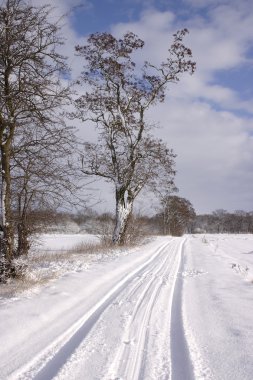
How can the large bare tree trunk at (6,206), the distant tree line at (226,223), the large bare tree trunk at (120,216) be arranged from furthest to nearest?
1. the distant tree line at (226,223)
2. the large bare tree trunk at (120,216)
3. the large bare tree trunk at (6,206)

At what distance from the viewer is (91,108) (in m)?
23.2

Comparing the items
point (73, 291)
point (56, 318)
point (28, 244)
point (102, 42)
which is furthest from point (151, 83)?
point (56, 318)

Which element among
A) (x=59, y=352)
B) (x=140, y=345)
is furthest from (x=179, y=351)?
(x=59, y=352)

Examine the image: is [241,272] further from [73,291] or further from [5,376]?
[5,376]

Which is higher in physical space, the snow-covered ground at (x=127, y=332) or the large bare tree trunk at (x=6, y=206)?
the large bare tree trunk at (x=6, y=206)

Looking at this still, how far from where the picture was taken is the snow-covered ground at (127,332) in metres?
3.99

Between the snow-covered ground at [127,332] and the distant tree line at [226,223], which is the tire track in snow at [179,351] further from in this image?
the distant tree line at [226,223]

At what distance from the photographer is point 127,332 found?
17.4 ft

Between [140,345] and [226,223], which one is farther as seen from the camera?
[226,223]

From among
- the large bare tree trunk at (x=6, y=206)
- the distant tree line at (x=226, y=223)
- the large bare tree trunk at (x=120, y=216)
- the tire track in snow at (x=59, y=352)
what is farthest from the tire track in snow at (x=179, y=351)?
the distant tree line at (x=226, y=223)

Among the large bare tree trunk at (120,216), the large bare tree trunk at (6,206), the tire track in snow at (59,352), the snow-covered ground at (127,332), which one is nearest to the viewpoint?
the tire track in snow at (59,352)

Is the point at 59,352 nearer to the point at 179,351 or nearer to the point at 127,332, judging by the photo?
the point at 127,332

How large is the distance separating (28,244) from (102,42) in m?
12.4

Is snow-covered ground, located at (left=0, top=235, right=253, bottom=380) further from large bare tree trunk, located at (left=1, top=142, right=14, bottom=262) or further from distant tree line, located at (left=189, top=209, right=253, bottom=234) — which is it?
distant tree line, located at (left=189, top=209, right=253, bottom=234)
